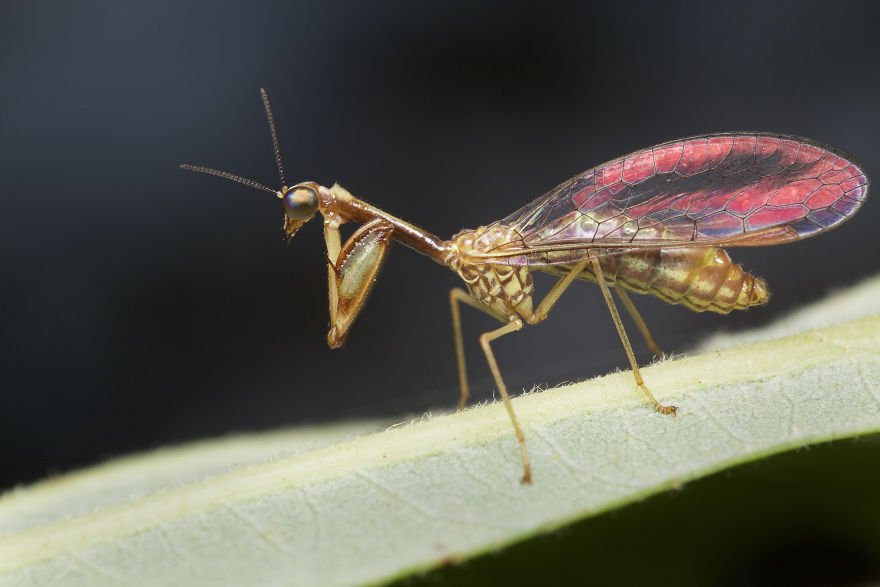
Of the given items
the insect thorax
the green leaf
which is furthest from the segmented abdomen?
the green leaf

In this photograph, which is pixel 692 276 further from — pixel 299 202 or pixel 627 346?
pixel 299 202

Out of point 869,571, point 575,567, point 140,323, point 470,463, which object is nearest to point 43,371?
point 140,323

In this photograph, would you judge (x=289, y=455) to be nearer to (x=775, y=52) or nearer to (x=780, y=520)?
(x=780, y=520)

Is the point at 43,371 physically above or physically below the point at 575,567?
above

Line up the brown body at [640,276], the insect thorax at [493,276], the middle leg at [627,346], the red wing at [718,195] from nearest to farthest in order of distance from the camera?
the middle leg at [627,346] → the red wing at [718,195] → the brown body at [640,276] → the insect thorax at [493,276]

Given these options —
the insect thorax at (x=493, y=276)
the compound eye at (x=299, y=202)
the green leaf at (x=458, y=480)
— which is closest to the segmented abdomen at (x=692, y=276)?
the insect thorax at (x=493, y=276)

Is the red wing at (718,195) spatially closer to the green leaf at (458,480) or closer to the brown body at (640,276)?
the brown body at (640,276)

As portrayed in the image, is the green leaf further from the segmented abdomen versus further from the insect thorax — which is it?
the insect thorax
